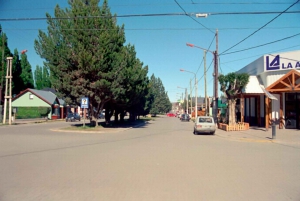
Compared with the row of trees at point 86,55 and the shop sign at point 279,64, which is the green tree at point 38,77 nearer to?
the row of trees at point 86,55

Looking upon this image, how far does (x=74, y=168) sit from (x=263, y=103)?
2578cm

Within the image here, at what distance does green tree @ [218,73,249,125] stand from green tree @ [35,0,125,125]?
10.2 m

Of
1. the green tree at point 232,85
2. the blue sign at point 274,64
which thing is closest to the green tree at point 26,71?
the green tree at point 232,85

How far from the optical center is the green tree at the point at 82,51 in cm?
2620

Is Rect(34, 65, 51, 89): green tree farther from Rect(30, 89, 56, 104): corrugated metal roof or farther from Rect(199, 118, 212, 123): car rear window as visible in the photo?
Rect(199, 118, 212, 123): car rear window

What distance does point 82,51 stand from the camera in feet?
84.4

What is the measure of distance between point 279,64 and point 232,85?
4.52 metres

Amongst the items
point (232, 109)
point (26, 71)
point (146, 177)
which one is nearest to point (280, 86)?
point (232, 109)

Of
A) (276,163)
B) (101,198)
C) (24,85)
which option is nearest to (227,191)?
(101,198)

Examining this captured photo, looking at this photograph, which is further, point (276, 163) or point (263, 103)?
point (263, 103)

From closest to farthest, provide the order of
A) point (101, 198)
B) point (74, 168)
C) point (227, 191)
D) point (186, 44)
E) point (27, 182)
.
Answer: point (101, 198) < point (227, 191) < point (27, 182) < point (74, 168) < point (186, 44)

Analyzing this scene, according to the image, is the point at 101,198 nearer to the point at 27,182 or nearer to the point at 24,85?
the point at 27,182

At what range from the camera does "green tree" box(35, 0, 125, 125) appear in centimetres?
2620

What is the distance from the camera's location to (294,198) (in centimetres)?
643
